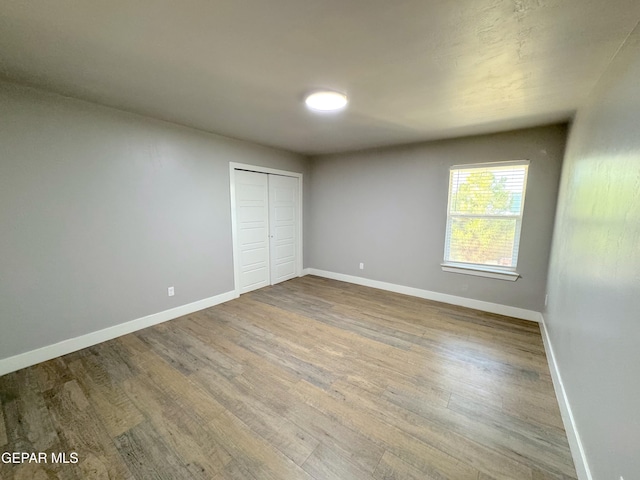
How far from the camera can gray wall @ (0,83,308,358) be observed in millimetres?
2121

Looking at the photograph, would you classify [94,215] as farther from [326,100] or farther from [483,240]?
[483,240]

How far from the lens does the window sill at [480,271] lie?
3232 millimetres

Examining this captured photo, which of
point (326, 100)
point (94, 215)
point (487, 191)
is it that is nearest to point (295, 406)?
point (326, 100)

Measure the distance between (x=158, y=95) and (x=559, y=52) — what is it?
301 cm

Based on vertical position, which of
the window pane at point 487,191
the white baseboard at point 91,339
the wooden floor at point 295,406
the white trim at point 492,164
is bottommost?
→ the wooden floor at point 295,406

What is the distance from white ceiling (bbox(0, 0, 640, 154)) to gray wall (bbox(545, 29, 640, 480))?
0.34 metres

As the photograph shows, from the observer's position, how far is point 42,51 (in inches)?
62.6

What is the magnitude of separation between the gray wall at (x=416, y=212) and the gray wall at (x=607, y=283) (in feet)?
3.56

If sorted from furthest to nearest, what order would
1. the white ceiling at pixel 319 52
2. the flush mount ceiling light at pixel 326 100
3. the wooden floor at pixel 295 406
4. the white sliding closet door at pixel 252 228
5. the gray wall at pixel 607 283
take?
1. the white sliding closet door at pixel 252 228
2. the flush mount ceiling light at pixel 326 100
3. the wooden floor at pixel 295 406
4. the white ceiling at pixel 319 52
5. the gray wall at pixel 607 283

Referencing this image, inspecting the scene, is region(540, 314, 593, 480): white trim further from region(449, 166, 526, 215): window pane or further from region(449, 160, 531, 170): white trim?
region(449, 160, 531, 170): white trim

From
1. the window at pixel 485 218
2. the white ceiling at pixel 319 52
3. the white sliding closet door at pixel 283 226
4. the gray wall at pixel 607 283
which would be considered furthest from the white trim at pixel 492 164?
the white sliding closet door at pixel 283 226

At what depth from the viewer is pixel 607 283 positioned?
128cm

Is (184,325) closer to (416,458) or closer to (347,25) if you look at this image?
(416,458)

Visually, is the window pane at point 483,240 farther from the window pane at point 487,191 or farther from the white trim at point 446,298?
the white trim at point 446,298
